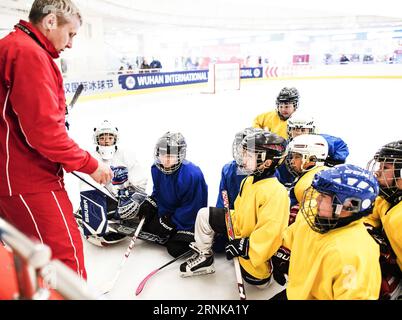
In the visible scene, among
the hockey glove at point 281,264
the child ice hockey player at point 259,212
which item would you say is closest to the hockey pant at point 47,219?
the child ice hockey player at point 259,212

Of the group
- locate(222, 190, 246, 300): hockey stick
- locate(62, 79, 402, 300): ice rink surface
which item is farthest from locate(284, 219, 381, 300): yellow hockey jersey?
locate(62, 79, 402, 300): ice rink surface

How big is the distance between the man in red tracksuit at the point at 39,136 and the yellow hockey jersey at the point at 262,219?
0.71 m

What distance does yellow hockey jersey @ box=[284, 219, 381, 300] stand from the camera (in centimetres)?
108

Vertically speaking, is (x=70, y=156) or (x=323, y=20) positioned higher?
(x=323, y=20)

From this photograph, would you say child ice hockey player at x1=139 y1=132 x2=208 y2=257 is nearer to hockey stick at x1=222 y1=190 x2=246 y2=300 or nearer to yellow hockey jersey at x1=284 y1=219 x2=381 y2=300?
hockey stick at x1=222 y1=190 x2=246 y2=300

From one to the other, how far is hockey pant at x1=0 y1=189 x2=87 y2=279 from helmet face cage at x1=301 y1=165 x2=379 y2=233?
3.14 ft

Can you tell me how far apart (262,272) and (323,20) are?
18721 mm

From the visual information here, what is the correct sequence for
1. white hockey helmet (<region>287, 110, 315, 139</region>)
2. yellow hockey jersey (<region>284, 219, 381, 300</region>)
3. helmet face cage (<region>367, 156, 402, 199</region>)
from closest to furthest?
yellow hockey jersey (<region>284, 219, 381, 300</region>) < helmet face cage (<region>367, 156, 402, 199</region>) < white hockey helmet (<region>287, 110, 315, 139</region>)

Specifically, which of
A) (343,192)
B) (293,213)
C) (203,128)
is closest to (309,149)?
(293,213)

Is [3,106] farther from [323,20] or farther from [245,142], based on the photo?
[323,20]

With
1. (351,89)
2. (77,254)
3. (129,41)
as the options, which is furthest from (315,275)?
(129,41)

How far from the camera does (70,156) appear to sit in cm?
128

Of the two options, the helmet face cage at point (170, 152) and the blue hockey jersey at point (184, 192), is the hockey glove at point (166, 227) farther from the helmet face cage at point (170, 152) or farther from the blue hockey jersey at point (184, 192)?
the helmet face cage at point (170, 152)
